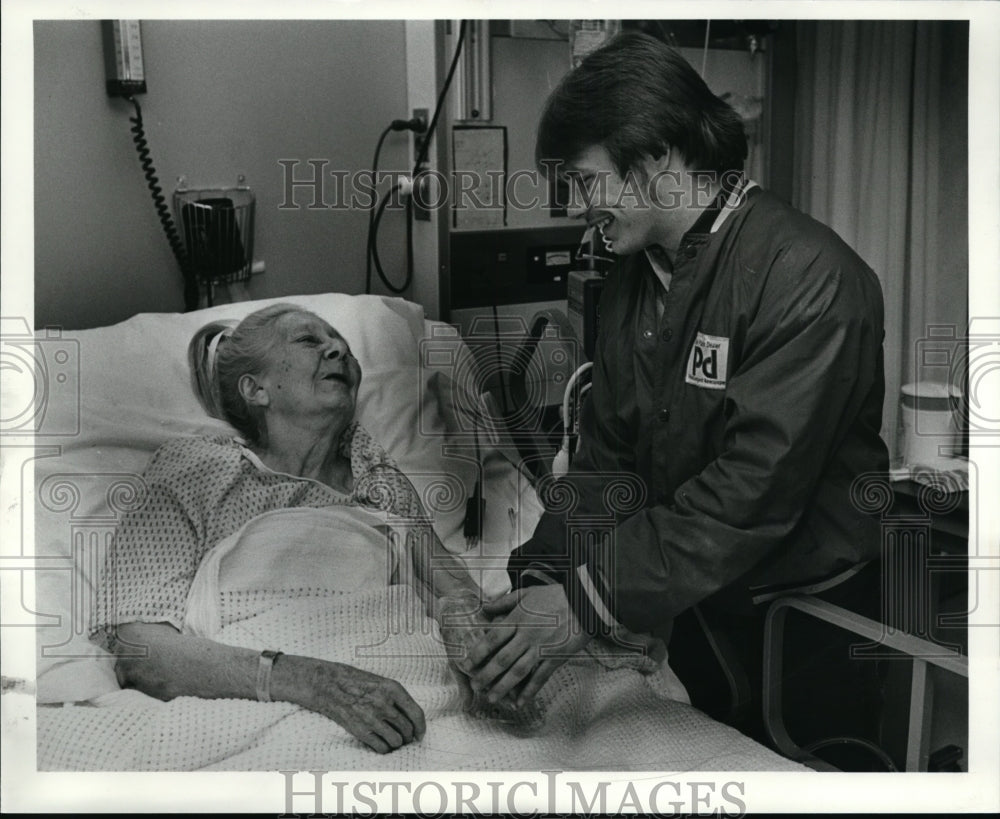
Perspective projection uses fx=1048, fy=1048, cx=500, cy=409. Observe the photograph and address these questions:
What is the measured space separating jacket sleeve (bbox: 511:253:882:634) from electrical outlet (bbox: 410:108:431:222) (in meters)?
0.70

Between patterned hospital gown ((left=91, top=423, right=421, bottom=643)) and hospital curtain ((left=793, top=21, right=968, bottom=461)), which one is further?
hospital curtain ((left=793, top=21, right=968, bottom=461))

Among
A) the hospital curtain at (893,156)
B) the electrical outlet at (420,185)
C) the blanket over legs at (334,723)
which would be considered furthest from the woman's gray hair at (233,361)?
the hospital curtain at (893,156)

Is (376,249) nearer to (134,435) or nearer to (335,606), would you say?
(134,435)

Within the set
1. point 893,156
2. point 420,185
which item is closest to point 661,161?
point 420,185

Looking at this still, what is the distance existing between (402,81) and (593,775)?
3.97ft

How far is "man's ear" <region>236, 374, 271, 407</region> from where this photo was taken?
1.61 m

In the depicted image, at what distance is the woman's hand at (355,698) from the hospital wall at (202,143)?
0.65m

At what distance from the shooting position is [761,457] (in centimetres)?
129

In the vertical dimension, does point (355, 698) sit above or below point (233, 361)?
below

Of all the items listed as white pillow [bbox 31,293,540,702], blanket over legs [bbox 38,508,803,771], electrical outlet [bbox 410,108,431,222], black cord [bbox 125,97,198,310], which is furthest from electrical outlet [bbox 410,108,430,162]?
blanket over legs [bbox 38,508,803,771]

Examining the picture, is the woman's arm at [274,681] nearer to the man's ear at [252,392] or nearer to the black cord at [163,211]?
the man's ear at [252,392]

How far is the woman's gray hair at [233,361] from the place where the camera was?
1.59 meters

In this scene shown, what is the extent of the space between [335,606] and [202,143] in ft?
2.58

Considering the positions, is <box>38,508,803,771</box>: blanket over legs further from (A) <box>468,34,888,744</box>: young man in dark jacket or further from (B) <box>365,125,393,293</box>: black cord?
(B) <box>365,125,393,293</box>: black cord
